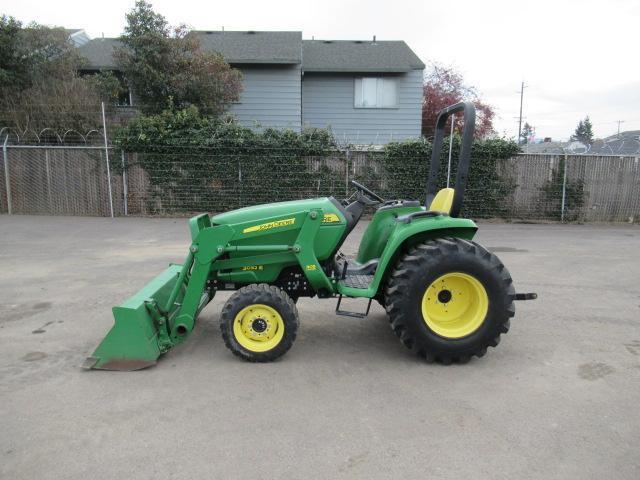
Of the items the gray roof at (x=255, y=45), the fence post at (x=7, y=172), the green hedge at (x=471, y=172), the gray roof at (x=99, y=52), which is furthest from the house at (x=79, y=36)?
the green hedge at (x=471, y=172)

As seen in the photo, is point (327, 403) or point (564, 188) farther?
point (564, 188)

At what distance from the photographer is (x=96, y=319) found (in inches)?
200

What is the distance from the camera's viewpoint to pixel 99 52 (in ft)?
56.2

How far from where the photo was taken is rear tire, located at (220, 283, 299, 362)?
3910 mm

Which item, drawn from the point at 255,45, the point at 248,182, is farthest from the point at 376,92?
the point at 248,182

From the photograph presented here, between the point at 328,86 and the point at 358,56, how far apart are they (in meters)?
1.57

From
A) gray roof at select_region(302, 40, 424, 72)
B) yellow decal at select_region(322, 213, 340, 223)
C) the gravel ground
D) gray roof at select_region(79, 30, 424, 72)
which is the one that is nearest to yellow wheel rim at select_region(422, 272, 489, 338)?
the gravel ground

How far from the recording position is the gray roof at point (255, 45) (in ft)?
52.7

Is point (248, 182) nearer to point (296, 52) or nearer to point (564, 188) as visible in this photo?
point (296, 52)

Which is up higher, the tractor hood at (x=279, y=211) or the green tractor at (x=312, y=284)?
the tractor hood at (x=279, y=211)

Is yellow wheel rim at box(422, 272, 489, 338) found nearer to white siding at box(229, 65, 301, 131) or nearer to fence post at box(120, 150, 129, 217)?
fence post at box(120, 150, 129, 217)

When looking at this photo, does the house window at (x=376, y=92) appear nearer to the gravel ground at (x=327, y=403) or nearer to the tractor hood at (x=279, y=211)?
the gravel ground at (x=327, y=403)

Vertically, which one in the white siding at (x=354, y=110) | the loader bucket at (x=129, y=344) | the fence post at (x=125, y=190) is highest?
the white siding at (x=354, y=110)

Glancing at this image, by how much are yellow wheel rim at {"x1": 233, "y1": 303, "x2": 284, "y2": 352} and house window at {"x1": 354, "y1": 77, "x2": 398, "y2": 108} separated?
47.5 ft
